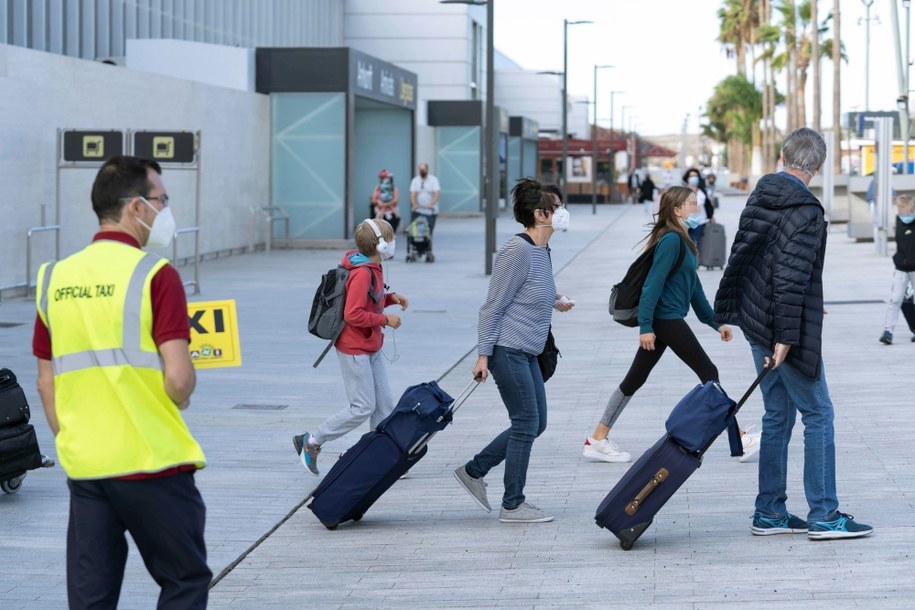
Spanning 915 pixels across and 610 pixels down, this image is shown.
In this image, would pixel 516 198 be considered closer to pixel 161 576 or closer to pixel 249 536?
pixel 249 536

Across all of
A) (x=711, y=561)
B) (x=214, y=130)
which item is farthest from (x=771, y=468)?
(x=214, y=130)

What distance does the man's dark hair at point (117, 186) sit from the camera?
13.5 feet

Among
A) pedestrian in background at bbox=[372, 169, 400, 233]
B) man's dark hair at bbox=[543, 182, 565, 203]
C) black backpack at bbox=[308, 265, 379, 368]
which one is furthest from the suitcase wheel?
pedestrian in background at bbox=[372, 169, 400, 233]

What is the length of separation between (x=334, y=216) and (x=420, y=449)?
23.6 meters

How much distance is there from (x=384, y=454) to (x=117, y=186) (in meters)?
2.94

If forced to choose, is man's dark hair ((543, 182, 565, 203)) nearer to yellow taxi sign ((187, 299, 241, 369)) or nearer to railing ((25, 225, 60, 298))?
yellow taxi sign ((187, 299, 241, 369))

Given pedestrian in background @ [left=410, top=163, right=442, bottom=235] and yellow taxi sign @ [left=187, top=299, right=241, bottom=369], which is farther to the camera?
pedestrian in background @ [left=410, top=163, right=442, bottom=235]

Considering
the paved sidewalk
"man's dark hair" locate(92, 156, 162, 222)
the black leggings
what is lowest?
the paved sidewalk

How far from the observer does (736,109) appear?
12681 centimetres

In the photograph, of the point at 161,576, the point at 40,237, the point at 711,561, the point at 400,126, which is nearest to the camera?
the point at 161,576

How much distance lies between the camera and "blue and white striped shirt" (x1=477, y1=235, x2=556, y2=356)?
6883mm

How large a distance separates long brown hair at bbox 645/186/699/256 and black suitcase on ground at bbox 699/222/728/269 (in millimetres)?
15878

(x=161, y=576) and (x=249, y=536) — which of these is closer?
(x=161, y=576)

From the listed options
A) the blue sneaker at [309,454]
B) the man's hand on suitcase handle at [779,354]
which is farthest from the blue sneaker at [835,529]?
the blue sneaker at [309,454]
